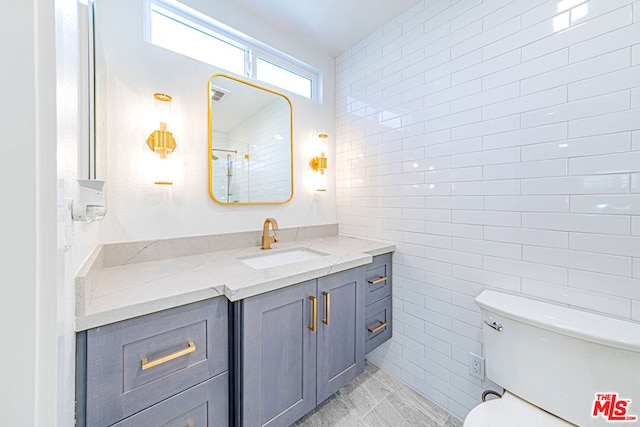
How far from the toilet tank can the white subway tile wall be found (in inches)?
6.3

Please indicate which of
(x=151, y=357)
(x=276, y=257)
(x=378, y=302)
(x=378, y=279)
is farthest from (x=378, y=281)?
(x=151, y=357)

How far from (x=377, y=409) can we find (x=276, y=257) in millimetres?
1124

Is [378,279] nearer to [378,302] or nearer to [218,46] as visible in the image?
[378,302]

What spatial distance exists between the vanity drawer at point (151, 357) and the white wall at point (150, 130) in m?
0.64

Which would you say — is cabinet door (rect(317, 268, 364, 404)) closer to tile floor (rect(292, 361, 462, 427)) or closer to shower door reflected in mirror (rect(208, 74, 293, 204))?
tile floor (rect(292, 361, 462, 427))

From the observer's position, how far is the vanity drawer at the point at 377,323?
1629mm

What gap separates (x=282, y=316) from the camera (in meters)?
1.15

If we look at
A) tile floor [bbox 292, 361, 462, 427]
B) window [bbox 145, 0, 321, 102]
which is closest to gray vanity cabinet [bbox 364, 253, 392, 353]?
tile floor [bbox 292, 361, 462, 427]

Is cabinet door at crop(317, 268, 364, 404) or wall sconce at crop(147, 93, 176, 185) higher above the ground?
wall sconce at crop(147, 93, 176, 185)

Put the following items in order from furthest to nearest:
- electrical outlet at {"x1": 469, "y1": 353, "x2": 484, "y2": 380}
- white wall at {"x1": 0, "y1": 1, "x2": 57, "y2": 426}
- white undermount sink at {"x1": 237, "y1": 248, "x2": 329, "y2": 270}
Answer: white undermount sink at {"x1": 237, "y1": 248, "x2": 329, "y2": 270} → electrical outlet at {"x1": 469, "y1": 353, "x2": 484, "y2": 380} → white wall at {"x1": 0, "y1": 1, "x2": 57, "y2": 426}

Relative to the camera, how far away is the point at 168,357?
2.89 feet

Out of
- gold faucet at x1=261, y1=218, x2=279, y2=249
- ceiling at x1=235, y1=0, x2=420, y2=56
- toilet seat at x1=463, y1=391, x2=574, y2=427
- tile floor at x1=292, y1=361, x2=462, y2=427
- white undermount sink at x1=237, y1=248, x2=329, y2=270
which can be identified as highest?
ceiling at x1=235, y1=0, x2=420, y2=56

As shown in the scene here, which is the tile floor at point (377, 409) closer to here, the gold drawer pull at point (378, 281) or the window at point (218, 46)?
the gold drawer pull at point (378, 281)

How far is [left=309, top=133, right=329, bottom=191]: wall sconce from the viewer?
2.08 meters
